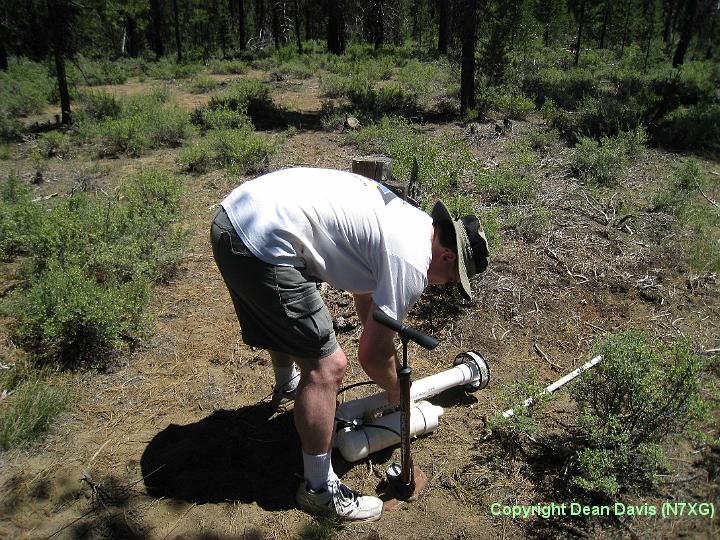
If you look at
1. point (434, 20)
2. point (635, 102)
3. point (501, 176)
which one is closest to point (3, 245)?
point (501, 176)

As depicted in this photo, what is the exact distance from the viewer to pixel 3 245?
4688 mm

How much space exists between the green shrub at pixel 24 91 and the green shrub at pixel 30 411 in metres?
8.56

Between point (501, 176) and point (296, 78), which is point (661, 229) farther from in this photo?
point (296, 78)

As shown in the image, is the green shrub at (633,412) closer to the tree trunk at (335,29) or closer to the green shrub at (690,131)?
the green shrub at (690,131)

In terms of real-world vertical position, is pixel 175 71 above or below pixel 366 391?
above

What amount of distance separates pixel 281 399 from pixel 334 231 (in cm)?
145

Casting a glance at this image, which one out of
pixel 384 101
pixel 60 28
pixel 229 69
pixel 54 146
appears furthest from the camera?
pixel 229 69

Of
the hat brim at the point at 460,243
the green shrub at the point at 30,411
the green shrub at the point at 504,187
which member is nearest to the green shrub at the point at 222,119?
the green shrub at the point at 504,187

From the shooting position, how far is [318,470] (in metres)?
2.39

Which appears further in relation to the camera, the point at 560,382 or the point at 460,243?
the point at 560,382

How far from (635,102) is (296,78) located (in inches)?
357

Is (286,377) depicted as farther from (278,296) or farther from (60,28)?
(60,28)

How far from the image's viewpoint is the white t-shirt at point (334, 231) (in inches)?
83.1

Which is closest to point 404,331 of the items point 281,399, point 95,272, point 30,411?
point 281,399
